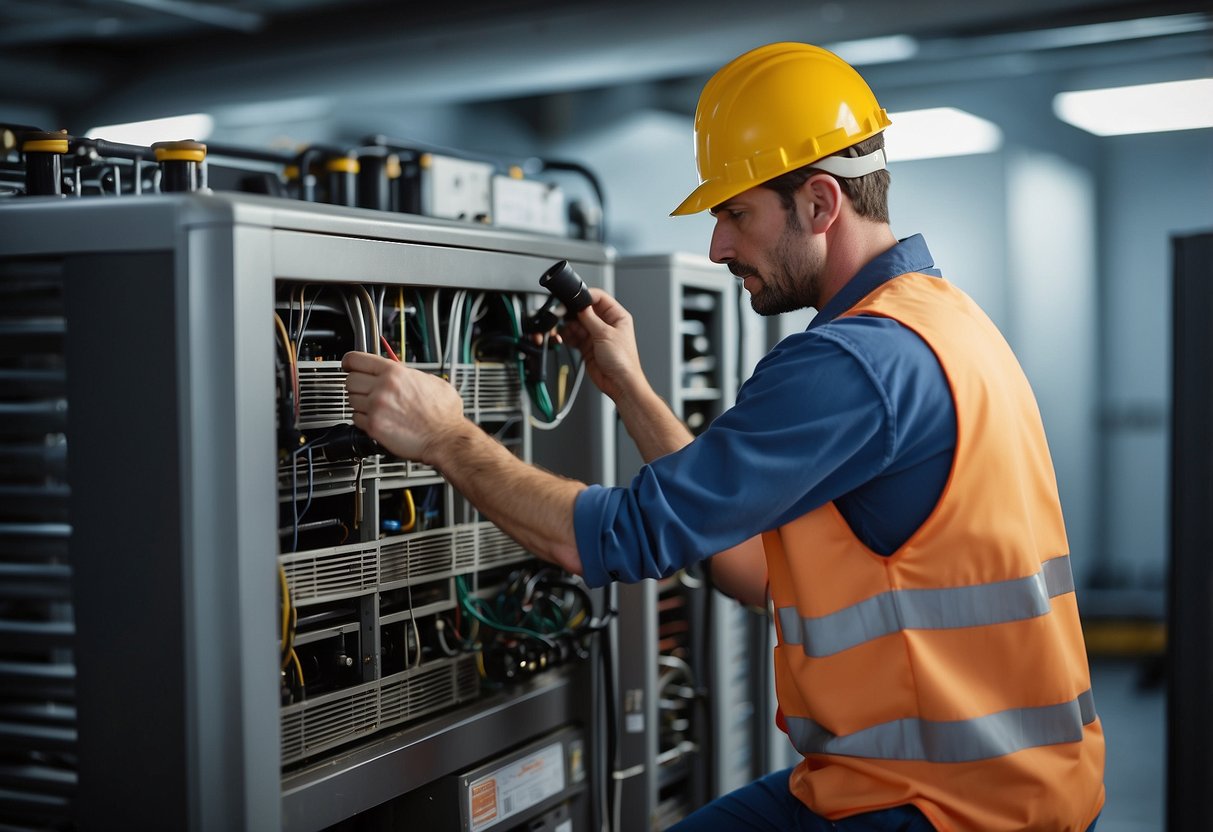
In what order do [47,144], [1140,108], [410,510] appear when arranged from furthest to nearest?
[1140,108]
[410,510]
[47,144]

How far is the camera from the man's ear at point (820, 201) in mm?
1353

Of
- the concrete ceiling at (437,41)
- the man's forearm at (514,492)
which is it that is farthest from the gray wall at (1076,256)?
the man's forearm at (514,492)

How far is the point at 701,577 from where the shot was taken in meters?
2.23

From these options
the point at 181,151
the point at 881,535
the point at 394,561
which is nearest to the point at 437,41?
the point at 181,151

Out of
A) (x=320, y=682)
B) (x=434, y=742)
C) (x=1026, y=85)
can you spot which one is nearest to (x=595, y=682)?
(x=434, y=742)

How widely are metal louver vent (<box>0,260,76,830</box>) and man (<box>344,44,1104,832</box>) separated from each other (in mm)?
328

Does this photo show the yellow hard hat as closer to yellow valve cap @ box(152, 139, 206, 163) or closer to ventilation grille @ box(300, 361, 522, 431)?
ventilation grille @ box(300, 361, 522, 431)

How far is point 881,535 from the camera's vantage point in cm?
125

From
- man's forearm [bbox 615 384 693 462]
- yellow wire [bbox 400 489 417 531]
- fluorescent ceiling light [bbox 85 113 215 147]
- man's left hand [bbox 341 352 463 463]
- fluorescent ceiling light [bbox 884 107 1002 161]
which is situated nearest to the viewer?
man's left hand [bbox 341 352 463 463]

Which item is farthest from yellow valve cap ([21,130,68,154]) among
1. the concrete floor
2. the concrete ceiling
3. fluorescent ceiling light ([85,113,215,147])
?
fluorescent ceiling light ([85,113,215,147])

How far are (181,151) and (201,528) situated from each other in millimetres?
464

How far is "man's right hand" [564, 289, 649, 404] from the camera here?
1576mm

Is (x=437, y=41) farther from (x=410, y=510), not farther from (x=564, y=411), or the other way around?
(x=410, y=510)

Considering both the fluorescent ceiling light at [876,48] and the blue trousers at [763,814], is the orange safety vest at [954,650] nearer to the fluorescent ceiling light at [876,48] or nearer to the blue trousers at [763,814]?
the blue trousers at [763,814]
